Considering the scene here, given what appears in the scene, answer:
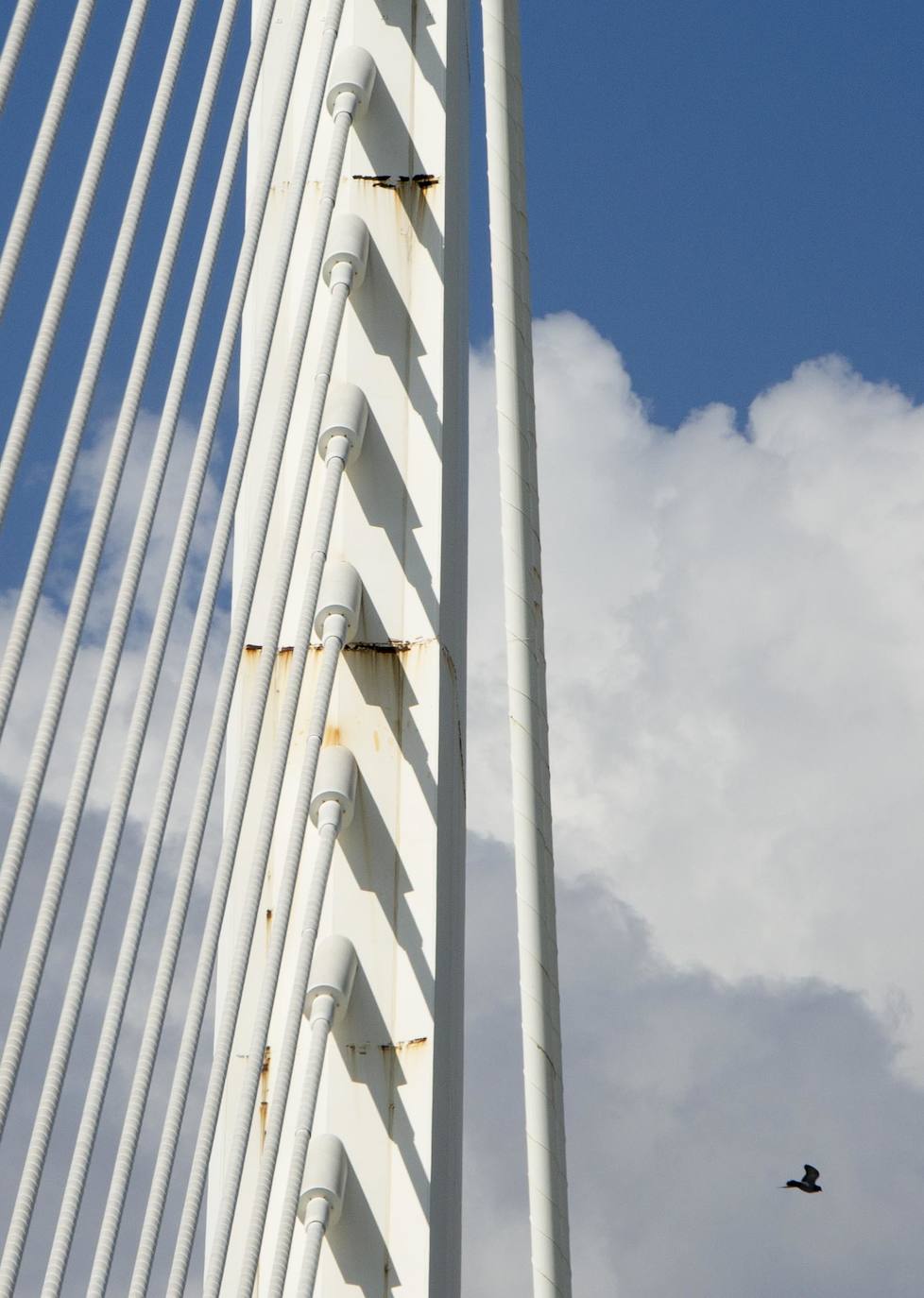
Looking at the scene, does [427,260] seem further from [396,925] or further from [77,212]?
[396,925]

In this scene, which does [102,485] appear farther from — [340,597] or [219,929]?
[219,929]

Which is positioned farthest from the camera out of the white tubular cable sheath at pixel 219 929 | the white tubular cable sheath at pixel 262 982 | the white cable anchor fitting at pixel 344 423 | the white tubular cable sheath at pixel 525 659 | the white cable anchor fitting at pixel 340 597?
the white tubular cable sheath at pixel 525 659

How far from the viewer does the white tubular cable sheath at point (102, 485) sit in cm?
503

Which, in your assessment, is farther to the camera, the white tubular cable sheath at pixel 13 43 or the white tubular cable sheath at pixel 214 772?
the white tubular cable sheath at pixel 13 43

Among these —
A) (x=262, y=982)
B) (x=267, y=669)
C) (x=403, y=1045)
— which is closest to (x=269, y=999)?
(x=262, y=982)

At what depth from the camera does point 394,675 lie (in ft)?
19.4

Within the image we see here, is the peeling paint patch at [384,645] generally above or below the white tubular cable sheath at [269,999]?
above

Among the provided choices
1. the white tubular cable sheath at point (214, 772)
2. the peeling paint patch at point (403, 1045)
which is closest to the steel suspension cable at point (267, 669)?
the white tubular cable sheath at point (214, 772)

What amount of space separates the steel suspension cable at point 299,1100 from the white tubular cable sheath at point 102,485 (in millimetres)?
708

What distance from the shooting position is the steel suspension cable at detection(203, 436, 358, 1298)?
4.96 metres

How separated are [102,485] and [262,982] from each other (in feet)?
4.05

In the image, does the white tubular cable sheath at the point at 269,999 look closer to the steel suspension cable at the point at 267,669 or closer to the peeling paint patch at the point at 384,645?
the steel suspension cable at the point at 267,669

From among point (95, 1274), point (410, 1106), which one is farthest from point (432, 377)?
point (95, 1274)

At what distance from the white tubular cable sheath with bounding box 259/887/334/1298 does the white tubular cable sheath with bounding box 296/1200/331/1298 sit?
0.04 metres
